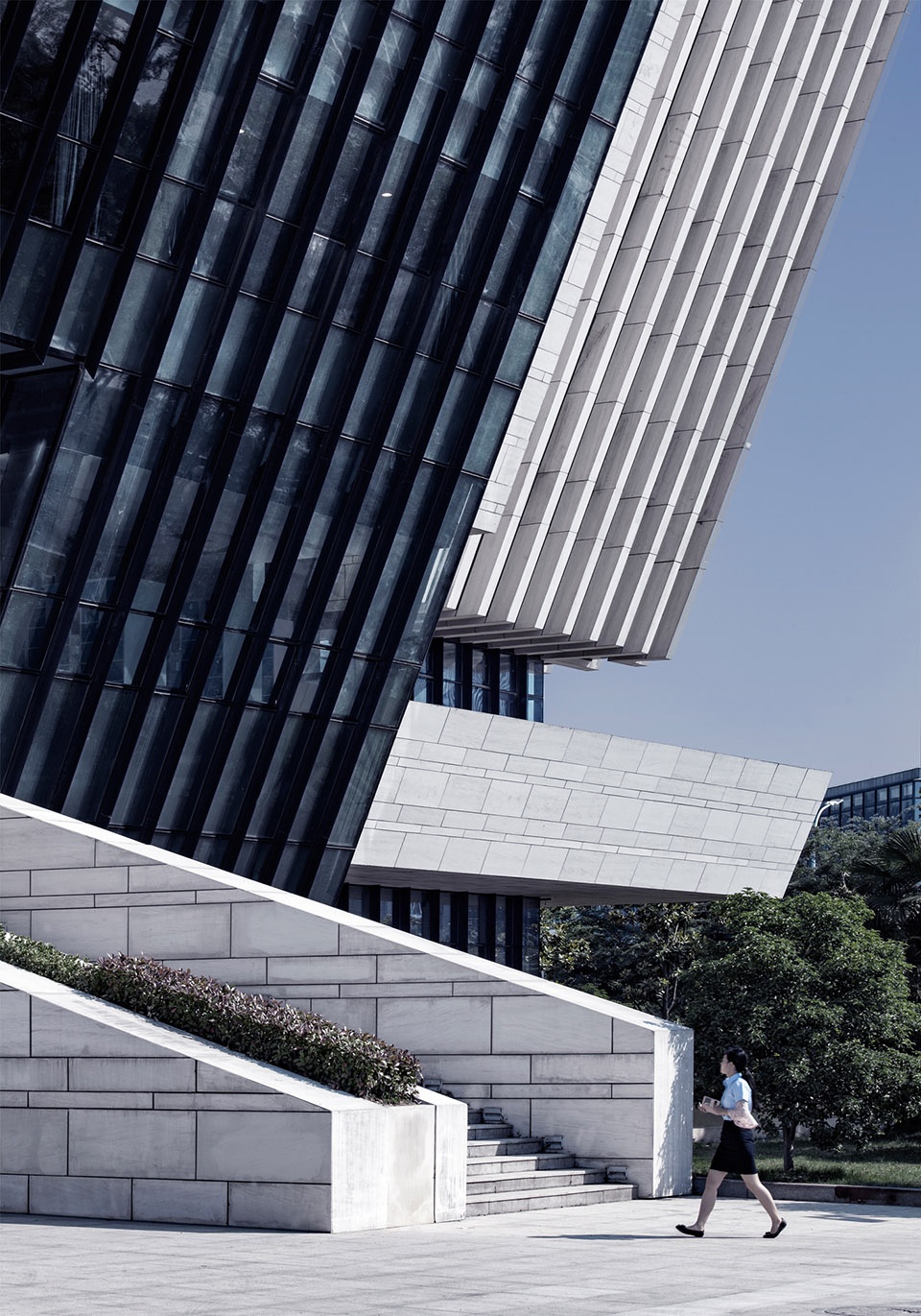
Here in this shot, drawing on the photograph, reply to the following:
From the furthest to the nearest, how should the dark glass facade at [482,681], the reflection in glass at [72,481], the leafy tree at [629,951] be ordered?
1. the leafy tree at [629,951]
2. the dark glass facade at [482,681]
3. the reflection in glass at [72,481]

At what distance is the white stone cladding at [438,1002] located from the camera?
1778 centimetres

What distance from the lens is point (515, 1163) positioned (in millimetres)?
17188

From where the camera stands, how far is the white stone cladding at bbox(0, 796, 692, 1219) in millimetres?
17781

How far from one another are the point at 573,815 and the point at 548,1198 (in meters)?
20.4

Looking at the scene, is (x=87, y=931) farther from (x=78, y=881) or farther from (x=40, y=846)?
(x=40, y=846)

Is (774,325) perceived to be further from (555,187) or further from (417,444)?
(417,444)

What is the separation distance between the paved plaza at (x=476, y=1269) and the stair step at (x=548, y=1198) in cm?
32

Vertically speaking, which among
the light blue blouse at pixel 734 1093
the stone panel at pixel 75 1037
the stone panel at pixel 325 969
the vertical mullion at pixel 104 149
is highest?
the vertical mullion at pixel 104 149

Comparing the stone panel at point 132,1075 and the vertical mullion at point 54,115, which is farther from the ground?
the vertical mullion at point 54,115

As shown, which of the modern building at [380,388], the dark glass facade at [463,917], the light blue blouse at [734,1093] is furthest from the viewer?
the dark glass facade at [463,917]

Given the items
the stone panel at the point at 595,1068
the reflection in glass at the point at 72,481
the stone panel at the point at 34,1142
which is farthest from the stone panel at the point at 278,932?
the reflection in glass at the point at 72,481

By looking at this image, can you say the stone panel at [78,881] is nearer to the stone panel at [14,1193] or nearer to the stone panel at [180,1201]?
the stone panel at [14,1193]

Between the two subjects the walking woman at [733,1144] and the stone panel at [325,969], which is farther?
the stone panel at [325,969]

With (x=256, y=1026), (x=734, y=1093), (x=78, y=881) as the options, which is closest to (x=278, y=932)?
(x=78, y=881)
